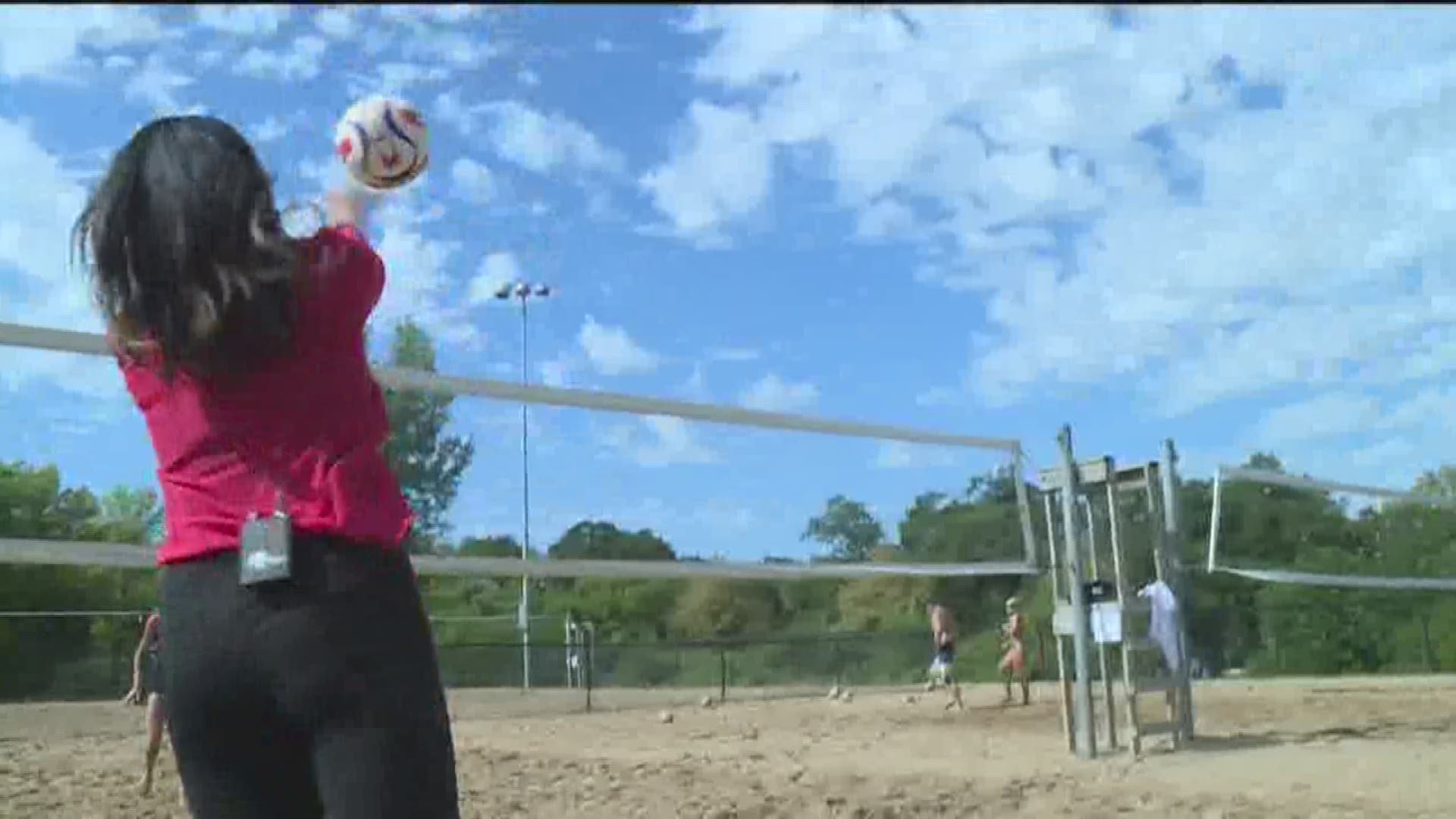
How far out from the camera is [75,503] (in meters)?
6.32

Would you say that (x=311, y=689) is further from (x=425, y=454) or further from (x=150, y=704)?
(x=150, y=704)

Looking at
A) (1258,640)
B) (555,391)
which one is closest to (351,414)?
(555,391)

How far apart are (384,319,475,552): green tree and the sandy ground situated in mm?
1288

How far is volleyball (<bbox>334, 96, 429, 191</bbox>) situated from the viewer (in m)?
2.37

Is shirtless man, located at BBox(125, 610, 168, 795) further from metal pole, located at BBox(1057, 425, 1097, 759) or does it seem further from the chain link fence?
metal pole, located at BBox(1057, 425, 1097, 759)

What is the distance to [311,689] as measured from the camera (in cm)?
156

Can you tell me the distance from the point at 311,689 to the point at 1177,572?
28.7 feet

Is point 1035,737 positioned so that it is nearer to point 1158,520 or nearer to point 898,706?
point 1158,520

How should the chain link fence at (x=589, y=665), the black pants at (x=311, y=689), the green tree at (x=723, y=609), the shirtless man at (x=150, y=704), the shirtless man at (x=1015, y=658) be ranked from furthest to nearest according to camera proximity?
1. the green tree at (x=723, y=609)
2. the shirtless man at (x=1015, y=658)
3. the chain link fence at (x=589, y=665)
4. the shirtless man at (x=150, y=704)
5. the black pants at (x=311, y=689)

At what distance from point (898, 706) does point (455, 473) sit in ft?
35.8

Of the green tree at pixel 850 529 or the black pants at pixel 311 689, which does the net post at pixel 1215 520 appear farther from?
the black pants at pixel 311 689

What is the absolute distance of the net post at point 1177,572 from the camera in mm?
9297

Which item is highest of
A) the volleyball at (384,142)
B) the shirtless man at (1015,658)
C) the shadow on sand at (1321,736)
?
the volleyball at (384,142)

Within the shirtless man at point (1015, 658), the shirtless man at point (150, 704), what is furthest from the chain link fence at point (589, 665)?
the shirtless man at point (1015, 658)
